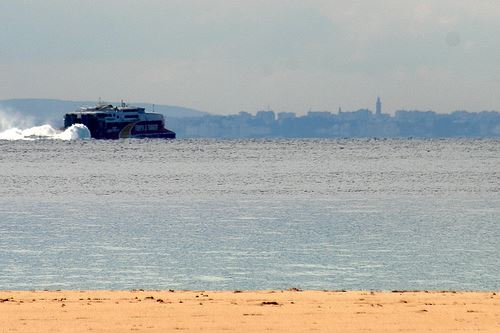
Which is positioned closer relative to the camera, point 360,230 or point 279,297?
point 279,297

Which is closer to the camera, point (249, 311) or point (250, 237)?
point (249, 311)

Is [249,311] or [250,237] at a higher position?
[249,311]

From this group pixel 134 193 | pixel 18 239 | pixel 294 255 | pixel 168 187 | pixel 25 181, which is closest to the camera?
pixel 294 255

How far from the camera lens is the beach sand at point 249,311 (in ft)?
61.8

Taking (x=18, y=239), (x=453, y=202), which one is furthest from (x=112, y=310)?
(x=453, y=202)

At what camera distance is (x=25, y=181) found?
8562 cm

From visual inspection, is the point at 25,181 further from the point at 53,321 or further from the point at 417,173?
the point at 53,321

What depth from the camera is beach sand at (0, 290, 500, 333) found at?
18844mm

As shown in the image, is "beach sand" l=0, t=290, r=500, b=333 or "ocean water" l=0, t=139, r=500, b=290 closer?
"beach sand" l=0, t=290, r=500, b=333

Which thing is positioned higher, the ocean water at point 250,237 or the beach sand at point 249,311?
the beach sand at point 249,311

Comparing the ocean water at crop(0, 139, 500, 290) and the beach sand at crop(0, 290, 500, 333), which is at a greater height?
the beach sand at crop(0, 290, 500, 333)

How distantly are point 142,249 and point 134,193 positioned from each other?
3495cm

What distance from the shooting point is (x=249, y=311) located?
810 inches

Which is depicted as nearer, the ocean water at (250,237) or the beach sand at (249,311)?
the beach sand at (249,311)
